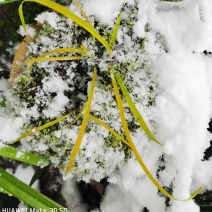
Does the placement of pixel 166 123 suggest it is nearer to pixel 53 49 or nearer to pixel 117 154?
pixel 117 154

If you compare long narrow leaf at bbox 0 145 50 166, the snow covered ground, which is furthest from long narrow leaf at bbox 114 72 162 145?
long narrow leaf at bbox 0 145 50 166

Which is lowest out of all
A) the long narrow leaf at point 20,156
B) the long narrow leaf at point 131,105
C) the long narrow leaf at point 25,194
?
the long narrow leaf at point 25,194

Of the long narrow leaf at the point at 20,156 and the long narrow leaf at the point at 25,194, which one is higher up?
the long narrow leaf at the point at 20,156

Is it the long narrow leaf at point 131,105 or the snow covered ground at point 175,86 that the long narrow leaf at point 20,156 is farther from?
the long narrow leaf at point 131,105

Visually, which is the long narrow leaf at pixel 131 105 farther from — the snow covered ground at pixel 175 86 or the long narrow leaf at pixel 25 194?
the long narrow leaf at pixel 25 194

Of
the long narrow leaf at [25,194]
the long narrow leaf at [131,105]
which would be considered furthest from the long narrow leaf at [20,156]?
the long narrow leaf at [131,105]
